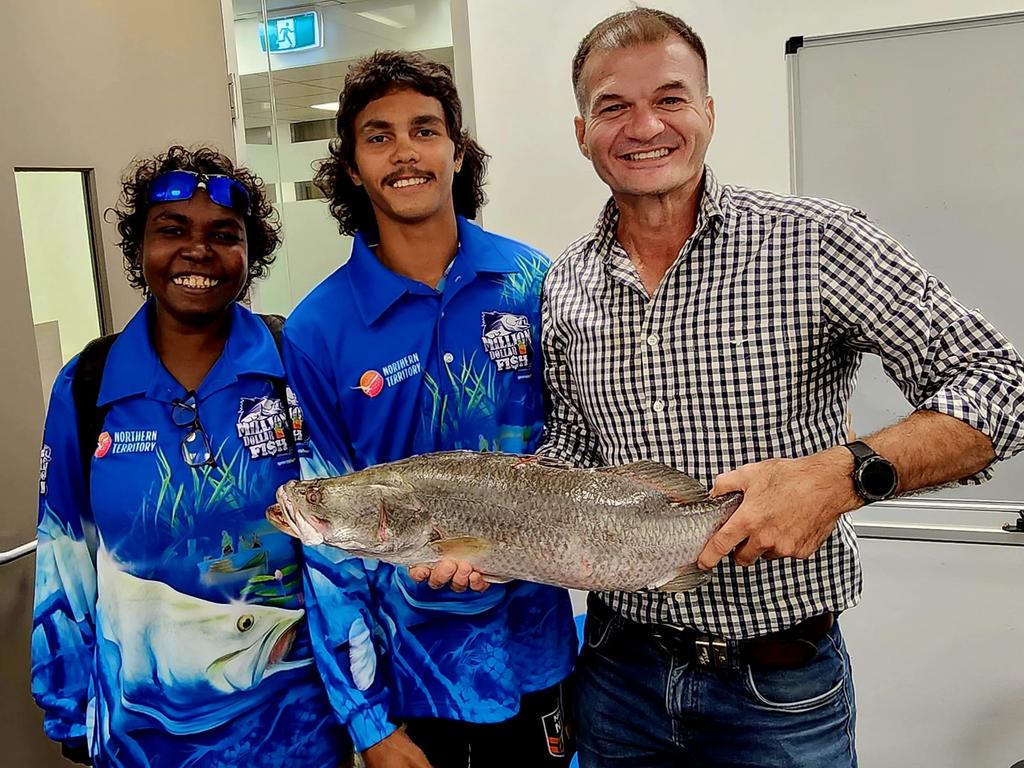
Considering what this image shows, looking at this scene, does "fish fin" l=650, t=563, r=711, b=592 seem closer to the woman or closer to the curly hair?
the woman

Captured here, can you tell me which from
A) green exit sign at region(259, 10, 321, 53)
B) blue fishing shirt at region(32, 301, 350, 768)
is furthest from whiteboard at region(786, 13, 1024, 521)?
green exit sign at region(259, 10, 321, 53)

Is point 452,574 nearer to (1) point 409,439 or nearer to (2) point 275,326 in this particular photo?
(1) point 409,439

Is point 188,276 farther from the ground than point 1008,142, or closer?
closer

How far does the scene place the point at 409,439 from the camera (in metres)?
1.96

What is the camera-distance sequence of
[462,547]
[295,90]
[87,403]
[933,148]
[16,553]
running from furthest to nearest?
[295,90] → [933,148] → [16,553] → [87,403] → [462,547]

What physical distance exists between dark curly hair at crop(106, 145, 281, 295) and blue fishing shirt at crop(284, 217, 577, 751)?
367 mm

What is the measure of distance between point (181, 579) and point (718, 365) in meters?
1.17

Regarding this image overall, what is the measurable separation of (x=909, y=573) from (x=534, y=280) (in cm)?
210

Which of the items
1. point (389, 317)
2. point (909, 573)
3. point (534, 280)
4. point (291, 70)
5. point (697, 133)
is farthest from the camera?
point (291, 70)

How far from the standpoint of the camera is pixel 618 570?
165cm

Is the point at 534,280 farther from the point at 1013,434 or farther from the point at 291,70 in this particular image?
the point at 291,70

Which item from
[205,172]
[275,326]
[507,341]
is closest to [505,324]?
[507,341]

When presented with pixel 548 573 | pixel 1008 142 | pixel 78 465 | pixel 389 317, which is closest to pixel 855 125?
pixel 1008 142

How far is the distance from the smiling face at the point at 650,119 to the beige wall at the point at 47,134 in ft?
5.65
